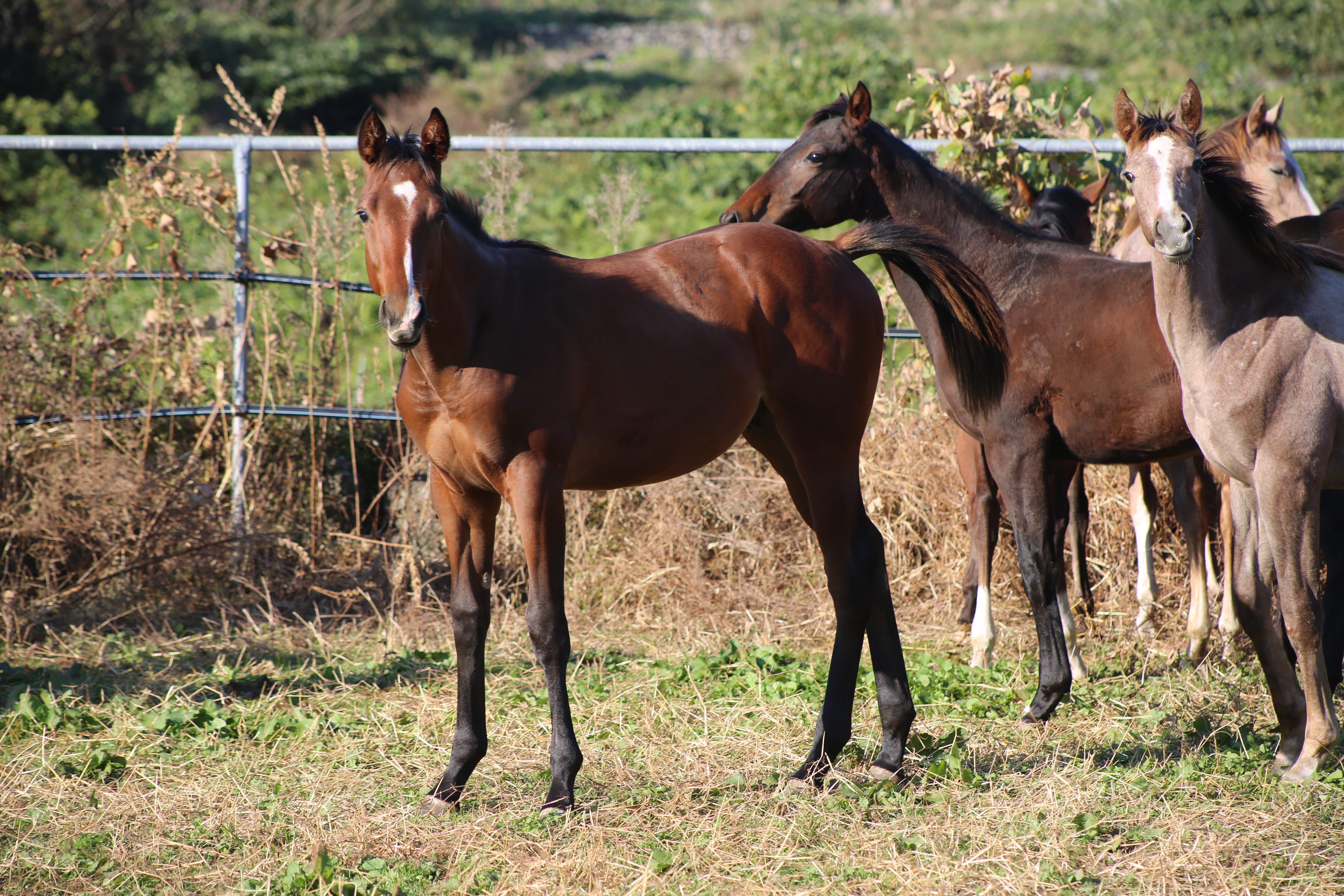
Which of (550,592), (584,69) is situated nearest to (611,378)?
(550,592)

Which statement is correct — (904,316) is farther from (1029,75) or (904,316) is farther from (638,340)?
(638,340)

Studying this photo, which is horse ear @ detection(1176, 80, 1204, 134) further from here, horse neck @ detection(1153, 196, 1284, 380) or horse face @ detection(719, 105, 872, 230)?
horse face @ detection(719, 105, 872, 230)

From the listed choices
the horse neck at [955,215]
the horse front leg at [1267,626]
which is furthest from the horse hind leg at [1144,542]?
the horse front leg at [1267,626]

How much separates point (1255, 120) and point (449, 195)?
411 centimetres

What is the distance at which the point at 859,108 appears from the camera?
4.32 meters

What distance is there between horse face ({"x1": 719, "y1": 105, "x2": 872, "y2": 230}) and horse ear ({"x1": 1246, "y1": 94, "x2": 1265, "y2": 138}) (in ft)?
7.15

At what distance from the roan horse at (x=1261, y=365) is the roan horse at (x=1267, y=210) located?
109 centimetres

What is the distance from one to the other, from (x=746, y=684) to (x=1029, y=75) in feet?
11.1

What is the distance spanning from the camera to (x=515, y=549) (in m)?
5.39

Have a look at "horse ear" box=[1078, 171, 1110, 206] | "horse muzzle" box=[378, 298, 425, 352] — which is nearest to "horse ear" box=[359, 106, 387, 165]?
"horse muzzle" box=[378, 298, 425, 352]

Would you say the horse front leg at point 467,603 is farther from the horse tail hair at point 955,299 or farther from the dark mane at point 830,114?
the dark mane at point 830,114

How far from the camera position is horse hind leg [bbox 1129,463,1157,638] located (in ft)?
15.6

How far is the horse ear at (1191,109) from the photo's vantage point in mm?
3072

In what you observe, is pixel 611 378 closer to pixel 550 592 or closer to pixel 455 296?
pixel 455 296
